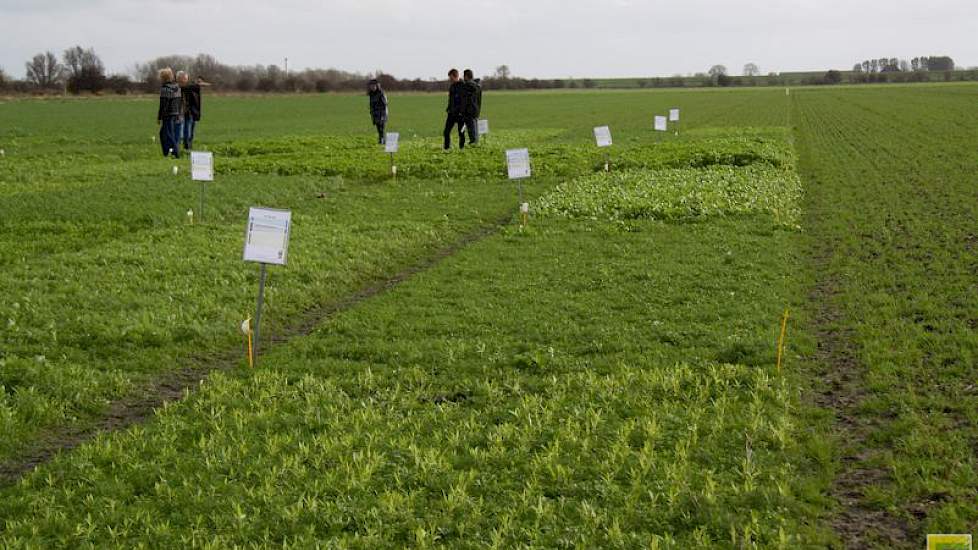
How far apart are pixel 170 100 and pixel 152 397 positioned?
64.6 feet

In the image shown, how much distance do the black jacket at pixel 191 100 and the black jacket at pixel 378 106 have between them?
6061 millimetres

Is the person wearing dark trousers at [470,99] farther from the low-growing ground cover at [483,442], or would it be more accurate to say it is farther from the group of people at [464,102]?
the low-growing ground cover at [483,442]

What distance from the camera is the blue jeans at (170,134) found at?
89.6 feet

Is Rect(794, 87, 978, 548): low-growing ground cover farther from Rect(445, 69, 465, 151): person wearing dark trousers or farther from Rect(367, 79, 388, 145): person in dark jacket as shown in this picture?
Rect(367, 79, 388, 145): person in dark jacket

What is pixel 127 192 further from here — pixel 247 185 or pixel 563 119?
pixel 563 119

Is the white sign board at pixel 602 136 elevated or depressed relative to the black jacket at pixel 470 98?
depressed

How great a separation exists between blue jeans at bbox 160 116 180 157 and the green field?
27.3 feet

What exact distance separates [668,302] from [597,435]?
4.28 m

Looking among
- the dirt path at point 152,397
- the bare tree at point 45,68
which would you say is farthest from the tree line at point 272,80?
the dirt path at point 152,397

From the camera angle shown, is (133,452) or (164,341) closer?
(133,452)

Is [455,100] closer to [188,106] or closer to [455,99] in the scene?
[455,99]

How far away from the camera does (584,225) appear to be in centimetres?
1652

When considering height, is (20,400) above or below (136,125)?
below

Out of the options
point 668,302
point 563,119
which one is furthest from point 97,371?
point 563,119
